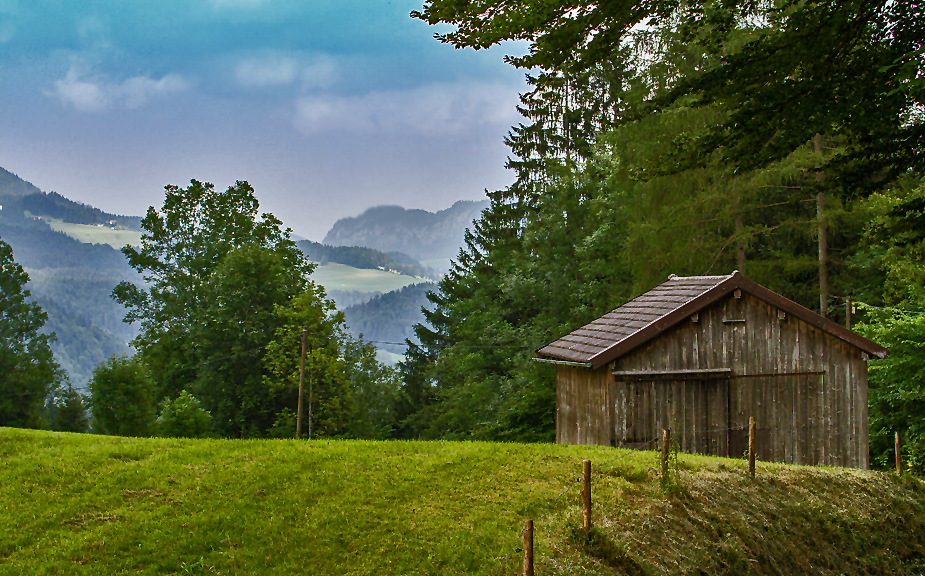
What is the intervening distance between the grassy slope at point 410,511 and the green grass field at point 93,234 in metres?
172

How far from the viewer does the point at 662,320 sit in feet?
50.0

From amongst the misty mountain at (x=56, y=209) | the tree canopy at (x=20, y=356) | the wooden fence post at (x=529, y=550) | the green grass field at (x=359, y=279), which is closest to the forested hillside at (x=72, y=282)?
the misty mountain at (x=56, y=209)

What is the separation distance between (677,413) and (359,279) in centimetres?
14118

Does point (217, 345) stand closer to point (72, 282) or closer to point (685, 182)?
point (685, 182)

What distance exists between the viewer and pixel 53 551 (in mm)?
7906

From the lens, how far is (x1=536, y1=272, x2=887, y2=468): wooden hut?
15102 mm

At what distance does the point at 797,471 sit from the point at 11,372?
49753 millimetres

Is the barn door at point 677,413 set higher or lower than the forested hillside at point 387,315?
lower

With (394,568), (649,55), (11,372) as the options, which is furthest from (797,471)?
(11,372)

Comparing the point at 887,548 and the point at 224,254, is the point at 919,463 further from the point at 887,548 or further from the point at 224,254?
the point at 224,254

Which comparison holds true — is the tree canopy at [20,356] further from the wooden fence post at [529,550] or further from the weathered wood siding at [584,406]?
the wooden fence post at [529,550]

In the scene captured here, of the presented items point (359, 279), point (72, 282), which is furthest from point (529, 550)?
point (72, 282)

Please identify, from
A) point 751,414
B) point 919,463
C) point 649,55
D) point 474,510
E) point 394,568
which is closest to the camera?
point 394,568

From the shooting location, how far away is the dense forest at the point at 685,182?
8.41 meters
